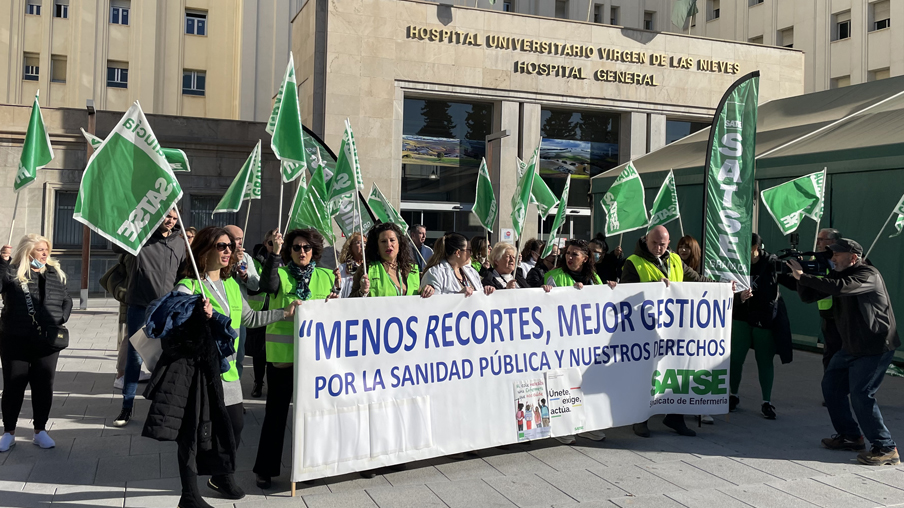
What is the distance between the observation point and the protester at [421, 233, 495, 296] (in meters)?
5.93

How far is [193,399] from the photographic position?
4488mm

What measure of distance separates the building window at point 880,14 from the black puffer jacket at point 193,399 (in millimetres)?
37501

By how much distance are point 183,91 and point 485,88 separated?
16.7 m

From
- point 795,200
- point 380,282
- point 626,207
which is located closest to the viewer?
point 380,282

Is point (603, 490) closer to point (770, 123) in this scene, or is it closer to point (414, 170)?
point (770, 123)

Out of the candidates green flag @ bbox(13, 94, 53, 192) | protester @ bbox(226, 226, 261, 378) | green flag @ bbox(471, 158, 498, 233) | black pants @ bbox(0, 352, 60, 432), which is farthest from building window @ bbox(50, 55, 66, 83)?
black pants @ bbox(0, 352, 60, 432)

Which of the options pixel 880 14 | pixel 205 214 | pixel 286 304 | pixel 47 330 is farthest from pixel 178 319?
pixel 880 14

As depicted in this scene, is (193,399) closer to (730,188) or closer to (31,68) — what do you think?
(730,188)

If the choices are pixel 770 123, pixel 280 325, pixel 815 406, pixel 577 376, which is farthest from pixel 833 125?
pixel 280 325

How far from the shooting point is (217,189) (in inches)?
821

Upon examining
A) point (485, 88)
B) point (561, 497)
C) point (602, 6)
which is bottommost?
point (561, 497)

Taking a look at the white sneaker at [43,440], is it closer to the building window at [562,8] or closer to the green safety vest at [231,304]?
the green safety vest at [231,304]

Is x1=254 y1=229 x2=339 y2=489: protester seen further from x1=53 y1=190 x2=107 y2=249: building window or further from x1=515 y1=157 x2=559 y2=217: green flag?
x1=53 y1=190 x2=107 y2=249: building window

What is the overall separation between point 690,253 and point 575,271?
177cm
